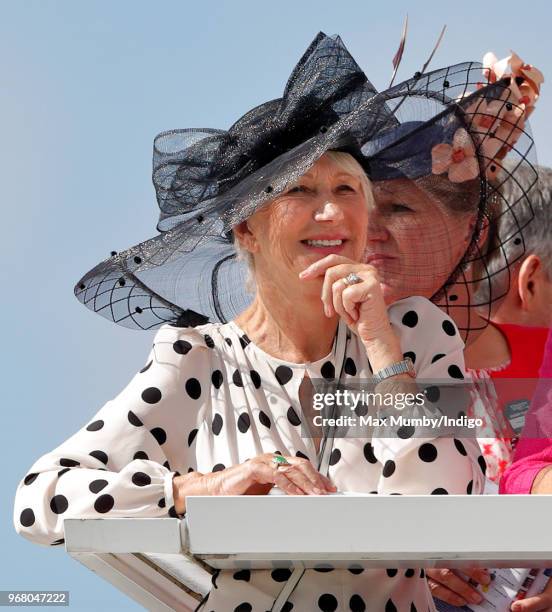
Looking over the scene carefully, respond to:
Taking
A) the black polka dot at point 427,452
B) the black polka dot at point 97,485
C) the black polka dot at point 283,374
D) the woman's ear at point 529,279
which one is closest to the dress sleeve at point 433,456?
the black polka dot at point 427,452

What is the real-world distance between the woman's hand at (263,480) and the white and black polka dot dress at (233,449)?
79mm

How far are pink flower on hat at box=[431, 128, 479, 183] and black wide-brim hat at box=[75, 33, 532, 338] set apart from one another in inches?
0.5

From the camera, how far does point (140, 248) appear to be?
6.91ft

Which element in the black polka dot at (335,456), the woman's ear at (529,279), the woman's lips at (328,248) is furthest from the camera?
the woman's ear at (529,279)

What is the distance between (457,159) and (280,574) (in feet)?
3.14

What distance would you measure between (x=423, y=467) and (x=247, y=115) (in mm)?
756

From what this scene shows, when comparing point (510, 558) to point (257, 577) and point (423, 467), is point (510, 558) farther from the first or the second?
point (257, 577)

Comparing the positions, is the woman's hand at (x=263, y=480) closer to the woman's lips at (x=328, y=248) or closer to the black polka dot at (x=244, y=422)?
the black polka dot at (x=244, y=422)

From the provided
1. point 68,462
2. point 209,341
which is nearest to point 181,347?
point 209,341

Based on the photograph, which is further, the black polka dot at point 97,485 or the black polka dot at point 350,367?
the black polka dot at point 350,367

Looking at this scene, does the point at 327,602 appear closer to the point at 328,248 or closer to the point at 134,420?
the point at 134,420

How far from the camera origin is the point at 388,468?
1860 millimetres

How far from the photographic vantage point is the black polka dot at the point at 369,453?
Result: 1938mm

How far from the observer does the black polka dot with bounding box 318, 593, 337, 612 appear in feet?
5.97
